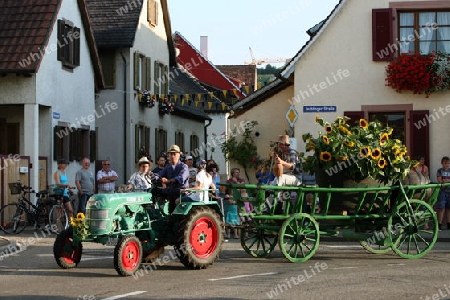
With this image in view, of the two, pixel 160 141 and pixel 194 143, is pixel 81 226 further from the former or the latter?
pixel 194 143

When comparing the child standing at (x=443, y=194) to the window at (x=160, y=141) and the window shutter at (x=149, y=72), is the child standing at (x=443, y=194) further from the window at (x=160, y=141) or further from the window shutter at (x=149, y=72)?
the window at (x=160, y=141)

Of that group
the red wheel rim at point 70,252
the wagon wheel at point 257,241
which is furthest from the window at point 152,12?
the red wheel rim at point 70,252

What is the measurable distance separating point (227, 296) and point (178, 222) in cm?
348

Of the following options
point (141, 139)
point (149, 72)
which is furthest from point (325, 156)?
point (149, 72)

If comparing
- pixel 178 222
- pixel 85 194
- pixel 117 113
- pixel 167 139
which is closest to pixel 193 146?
pixel 167 139

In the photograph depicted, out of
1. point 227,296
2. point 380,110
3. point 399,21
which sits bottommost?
point 227,296

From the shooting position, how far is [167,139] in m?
45.9

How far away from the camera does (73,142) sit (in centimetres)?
3158

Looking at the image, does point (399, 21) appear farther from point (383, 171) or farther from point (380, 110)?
point (383, 171)

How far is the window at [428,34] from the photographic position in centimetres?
2598

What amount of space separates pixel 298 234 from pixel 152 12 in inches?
1083

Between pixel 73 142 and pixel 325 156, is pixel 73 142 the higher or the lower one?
the higher one

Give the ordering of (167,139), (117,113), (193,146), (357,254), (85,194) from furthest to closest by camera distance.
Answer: (193,146)
(167,139)
(117,113)
(85,194)
(357,254)

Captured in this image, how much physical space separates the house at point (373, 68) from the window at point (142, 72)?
13310mm
